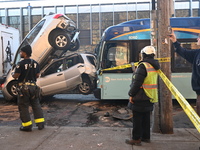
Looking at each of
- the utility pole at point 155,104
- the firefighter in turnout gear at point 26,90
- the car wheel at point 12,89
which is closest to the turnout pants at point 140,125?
the utility pole at point 155,104

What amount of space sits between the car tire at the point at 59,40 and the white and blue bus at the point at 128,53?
1609mm

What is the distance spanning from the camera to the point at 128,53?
25.8ft

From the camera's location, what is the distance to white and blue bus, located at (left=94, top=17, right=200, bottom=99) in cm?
779

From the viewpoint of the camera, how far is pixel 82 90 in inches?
371

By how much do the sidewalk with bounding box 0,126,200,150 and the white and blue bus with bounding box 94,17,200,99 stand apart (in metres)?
3.06

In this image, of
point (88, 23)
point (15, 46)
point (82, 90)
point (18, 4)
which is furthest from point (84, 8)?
point (82, 90)

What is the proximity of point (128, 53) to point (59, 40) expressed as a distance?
276 centimetres

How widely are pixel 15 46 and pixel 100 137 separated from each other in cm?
795

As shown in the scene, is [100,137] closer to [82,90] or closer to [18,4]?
[82,90]

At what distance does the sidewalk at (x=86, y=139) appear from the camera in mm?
3844

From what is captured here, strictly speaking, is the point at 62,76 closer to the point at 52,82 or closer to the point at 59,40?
the point at 52,82

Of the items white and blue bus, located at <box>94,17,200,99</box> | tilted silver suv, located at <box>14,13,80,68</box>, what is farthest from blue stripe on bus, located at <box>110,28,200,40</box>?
tilted silver suv, located at <box>14,13,80,68</box>

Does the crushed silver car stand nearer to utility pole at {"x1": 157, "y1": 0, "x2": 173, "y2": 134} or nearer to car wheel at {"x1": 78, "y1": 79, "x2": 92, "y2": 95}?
car wheel at {"x1": 78, "y1": 79, "x2": 92, "y2": 95}

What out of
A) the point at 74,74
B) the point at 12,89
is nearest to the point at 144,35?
the point at 74,74
